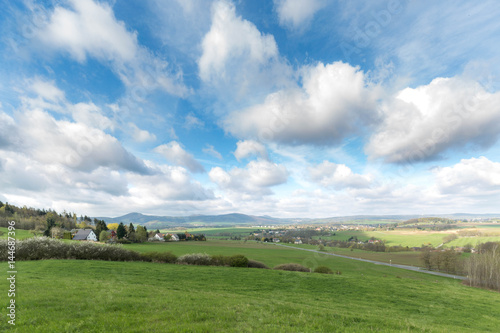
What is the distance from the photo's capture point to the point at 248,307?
39.3 feet

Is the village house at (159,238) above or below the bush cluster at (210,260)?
below

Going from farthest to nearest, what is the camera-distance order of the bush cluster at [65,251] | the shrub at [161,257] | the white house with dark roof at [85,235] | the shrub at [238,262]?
the white house with dark roof at [85,235]
the shrub at [238,262]
the shrub at [161,257]
the bush cluster at [65,251]

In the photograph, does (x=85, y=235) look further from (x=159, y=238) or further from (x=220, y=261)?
(x=220, y=261)

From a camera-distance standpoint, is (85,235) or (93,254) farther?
(85,235)

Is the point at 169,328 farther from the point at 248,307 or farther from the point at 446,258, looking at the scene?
the point at 446,258

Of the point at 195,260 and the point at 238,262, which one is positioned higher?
the point at 195,260

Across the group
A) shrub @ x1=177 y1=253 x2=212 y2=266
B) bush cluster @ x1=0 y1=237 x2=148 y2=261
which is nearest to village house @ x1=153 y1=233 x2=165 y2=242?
bush cluster @ x1=0 y1=237 x2=148 y2=261

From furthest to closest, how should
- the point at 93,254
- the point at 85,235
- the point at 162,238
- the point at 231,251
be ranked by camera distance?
1. the point at 162,238
2. the point at 231,251
3. the point at 85,235
4. the point at 93,254

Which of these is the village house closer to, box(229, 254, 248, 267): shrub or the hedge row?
the hedge row

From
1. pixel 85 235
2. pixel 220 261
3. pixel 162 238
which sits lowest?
pixel 162 238

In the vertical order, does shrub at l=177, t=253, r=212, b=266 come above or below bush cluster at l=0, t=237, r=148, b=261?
below

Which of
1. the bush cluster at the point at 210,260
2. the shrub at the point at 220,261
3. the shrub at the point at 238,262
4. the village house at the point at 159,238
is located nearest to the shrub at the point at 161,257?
the bush cluster at the point at 210,260

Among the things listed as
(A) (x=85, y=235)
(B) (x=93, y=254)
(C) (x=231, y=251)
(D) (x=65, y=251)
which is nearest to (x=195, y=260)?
(B) (x=93, y=254)

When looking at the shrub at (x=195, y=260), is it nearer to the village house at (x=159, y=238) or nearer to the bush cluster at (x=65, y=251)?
the bush cluster at (x=65, y=251)
